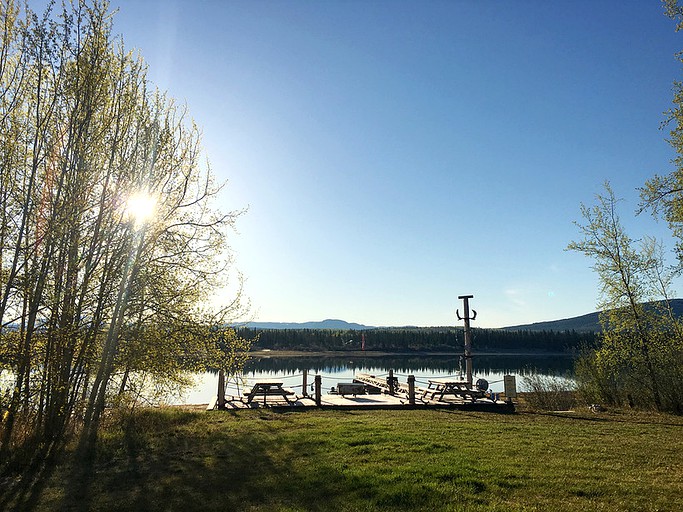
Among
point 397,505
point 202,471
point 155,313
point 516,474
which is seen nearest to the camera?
point 397,505

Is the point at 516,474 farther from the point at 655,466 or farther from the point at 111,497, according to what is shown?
the point at 111,497

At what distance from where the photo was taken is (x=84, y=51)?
32.1ft

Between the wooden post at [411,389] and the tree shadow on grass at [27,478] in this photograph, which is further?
the wooden post at [411,389]

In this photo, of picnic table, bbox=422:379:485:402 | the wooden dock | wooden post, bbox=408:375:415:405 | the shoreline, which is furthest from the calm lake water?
wooden post, bbox=408:375:415:405

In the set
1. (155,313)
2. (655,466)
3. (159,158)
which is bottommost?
(655,466)

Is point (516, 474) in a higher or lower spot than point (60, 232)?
lower

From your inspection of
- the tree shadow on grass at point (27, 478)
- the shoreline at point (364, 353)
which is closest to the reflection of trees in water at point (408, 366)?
the shoreline at point (364, 353)

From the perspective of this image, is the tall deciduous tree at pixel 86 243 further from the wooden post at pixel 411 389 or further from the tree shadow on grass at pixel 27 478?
the wooden post at pixel 411 389

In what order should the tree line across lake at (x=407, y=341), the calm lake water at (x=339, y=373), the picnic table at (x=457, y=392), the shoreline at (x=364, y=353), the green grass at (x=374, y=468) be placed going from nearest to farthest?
the green grass at (x=374, y=468), the picnic table at (x=457, y=392), the calm lake water at (x=339, y=373), the shoreline at (x=364, y=353), the tree line across lake at (x=407, y=341)

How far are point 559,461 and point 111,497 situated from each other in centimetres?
782

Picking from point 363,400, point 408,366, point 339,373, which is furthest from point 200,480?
point 408,366

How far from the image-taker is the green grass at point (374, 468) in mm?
6234

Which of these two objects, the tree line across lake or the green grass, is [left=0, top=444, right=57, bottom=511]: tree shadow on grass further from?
the tree line across lake

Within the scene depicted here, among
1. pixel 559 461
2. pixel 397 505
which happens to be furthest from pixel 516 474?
pixel 397 505
